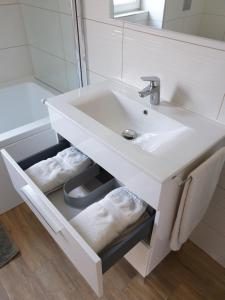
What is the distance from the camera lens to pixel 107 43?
129 cm

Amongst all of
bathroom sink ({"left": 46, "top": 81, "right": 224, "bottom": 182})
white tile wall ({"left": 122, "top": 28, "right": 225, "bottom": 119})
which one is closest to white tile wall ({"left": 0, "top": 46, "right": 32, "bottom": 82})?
bathroom sink ({"left": 46, "top": 81, "right": 224, "bottom": 182})

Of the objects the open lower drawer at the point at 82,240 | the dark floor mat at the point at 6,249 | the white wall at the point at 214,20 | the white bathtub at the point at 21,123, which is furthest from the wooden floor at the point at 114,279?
the white wall at the point at 214,20

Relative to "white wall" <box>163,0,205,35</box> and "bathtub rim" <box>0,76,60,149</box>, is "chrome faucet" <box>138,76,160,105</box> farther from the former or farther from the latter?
"bathtub rim" <box>0,76,60,149</box>

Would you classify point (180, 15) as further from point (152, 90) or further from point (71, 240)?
point (71, 240)

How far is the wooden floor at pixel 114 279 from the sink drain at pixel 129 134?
29.8 inches

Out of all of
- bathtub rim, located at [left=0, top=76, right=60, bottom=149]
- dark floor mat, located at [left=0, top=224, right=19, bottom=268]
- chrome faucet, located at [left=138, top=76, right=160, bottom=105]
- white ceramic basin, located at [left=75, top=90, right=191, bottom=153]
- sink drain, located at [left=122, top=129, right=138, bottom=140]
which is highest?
chrome faucet, located at [left=138, top=76, right=160, bottom=105]

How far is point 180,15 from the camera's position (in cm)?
95

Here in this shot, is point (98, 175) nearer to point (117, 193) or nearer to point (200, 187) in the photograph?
point (117, 193)

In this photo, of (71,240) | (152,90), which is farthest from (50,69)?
(71,240)

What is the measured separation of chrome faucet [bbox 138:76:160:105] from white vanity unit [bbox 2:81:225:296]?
43 millimetres

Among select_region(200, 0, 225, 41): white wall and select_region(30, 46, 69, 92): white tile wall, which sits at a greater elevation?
select_region(200, 0, 225, 41): white wall

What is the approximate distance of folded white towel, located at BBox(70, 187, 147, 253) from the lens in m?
0.84

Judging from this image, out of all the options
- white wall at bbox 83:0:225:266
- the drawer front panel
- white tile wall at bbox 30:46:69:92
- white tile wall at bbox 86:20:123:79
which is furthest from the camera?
white tile wall at bbox 30:46:69:92

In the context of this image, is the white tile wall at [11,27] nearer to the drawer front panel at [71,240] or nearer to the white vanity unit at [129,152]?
the white vanity unit at [129,152]
